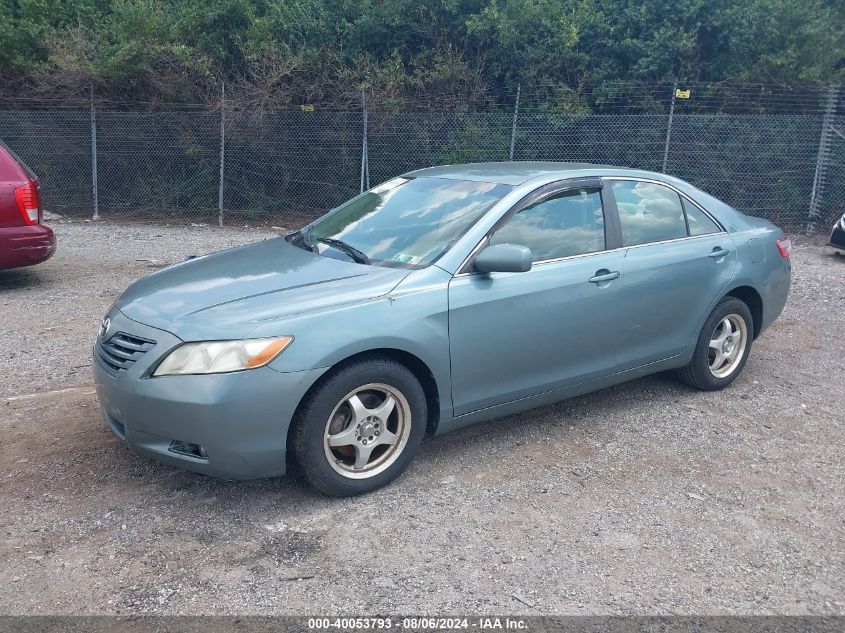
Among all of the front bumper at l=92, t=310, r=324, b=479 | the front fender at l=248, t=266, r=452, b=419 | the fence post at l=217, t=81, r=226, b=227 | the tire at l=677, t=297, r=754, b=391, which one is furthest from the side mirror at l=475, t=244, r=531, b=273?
the fence post at l=217, t=81, r=226, b=227

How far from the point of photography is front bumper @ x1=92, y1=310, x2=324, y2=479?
11.9 ft

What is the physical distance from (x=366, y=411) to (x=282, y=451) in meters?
0.46

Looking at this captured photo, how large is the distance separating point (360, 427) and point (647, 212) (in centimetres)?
256

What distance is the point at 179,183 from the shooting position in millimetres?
15047

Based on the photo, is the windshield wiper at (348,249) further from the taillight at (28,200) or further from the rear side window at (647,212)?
the taillight at (28,200)

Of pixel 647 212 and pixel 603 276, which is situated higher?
pixel 647 212

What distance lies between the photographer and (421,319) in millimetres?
4082

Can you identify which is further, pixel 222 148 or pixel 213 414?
pixel 222 148

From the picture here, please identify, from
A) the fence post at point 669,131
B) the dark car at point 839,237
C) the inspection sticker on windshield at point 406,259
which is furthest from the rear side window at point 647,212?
the fence post at point 669,131

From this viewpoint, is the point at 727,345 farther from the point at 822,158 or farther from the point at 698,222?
the point at 822,158

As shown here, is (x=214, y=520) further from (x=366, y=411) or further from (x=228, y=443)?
(x=366, y=411)

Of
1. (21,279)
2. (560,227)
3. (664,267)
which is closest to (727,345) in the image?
A: (664,267)

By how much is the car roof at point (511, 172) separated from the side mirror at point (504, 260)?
27.8 inches

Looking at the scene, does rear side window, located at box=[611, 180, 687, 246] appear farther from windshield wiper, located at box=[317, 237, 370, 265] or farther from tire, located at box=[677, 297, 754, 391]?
windshield wiper, located at box=[317, 237, 370, 265]
